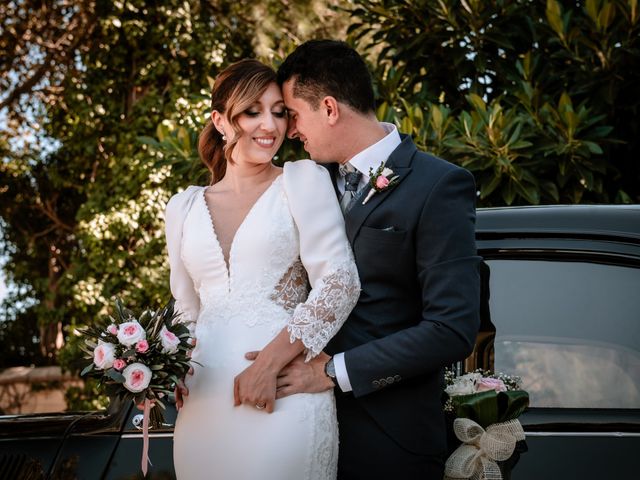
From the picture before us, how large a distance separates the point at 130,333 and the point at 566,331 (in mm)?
1230

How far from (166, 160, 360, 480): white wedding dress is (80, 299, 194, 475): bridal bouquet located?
0.14 metres

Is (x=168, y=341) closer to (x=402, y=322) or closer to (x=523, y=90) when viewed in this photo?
(x=402, y=322)

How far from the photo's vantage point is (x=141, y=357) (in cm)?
213

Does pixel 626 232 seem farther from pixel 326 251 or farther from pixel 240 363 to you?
pixel 240 363

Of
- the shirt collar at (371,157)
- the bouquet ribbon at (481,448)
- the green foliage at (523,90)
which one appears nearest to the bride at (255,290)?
the shirt collar at (371,157)

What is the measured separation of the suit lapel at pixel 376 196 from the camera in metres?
2.32

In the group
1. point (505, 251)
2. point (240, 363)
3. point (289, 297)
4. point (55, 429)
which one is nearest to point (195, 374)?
point (240, 363)

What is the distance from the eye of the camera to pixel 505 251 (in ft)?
7.91

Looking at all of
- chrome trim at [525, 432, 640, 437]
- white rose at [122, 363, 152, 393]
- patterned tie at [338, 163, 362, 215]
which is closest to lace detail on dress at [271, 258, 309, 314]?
patterned tie at [338, 163, 362, 215]

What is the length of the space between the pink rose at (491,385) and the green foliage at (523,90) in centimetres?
259

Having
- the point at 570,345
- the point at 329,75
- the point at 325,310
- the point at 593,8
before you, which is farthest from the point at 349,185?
the point at 593,8

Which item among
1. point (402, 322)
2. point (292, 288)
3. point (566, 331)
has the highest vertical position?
point (292, 288)

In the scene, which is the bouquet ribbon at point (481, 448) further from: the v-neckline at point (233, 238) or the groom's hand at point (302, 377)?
the v-neckline at point (233, 238)

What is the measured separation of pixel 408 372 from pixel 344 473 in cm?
37
